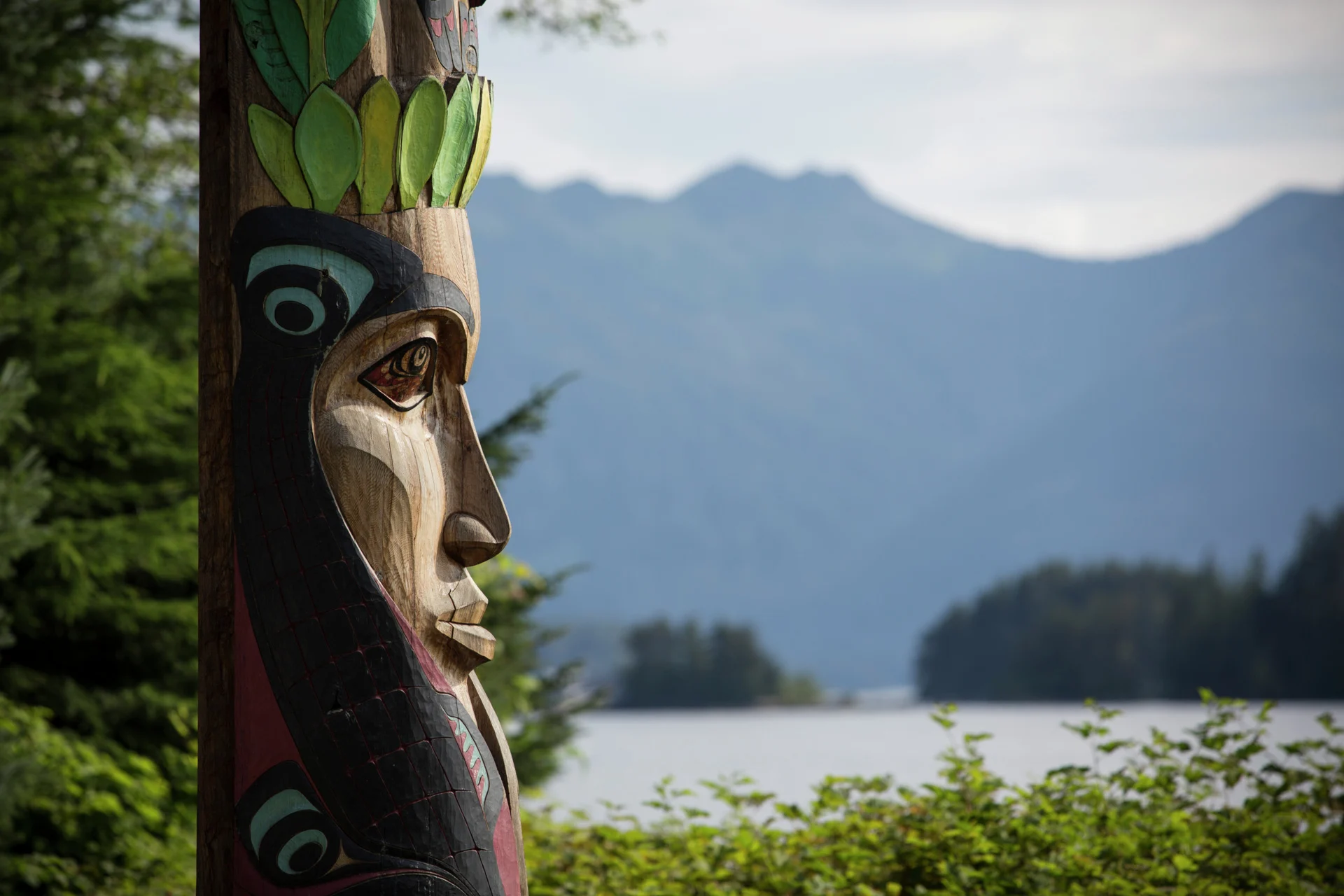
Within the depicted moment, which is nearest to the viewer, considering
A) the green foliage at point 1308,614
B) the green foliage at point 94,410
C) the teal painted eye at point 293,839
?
the teal painted eye at point 293,839

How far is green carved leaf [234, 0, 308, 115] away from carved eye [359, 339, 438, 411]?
0.62 m

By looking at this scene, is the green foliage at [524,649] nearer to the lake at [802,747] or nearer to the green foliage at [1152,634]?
the lake at [802,747]

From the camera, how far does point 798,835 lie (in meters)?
4.84

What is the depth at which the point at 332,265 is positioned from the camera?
2.71 m

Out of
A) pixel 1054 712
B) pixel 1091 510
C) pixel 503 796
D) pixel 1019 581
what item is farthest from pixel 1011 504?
pixel 503 796

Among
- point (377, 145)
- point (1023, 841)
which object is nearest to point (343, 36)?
point (377, 145)

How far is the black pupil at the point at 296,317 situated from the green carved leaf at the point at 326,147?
0.78 ft

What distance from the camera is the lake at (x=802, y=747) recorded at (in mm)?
6762

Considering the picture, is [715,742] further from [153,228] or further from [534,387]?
[153,228]

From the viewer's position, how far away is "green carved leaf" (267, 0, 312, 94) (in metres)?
2.79

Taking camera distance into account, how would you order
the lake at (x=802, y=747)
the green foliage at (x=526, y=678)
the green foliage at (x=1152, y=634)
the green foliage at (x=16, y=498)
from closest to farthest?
the green foliage at (x=16, y=498) → the lake at (x=802, y=747) → the green foliage at (x=526, y=678) → the green foliage at (x=1152, y=634)

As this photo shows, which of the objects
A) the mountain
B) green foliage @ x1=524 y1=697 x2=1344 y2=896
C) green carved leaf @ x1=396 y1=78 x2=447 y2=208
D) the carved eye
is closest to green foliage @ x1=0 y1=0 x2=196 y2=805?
green foliage @ x1=524 y1=697 x2=1344 y2=896

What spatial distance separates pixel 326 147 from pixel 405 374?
1.77 feet

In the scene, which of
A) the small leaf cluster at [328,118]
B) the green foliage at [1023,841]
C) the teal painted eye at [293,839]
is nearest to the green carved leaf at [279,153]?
the small leaf cluster at [328,118]
